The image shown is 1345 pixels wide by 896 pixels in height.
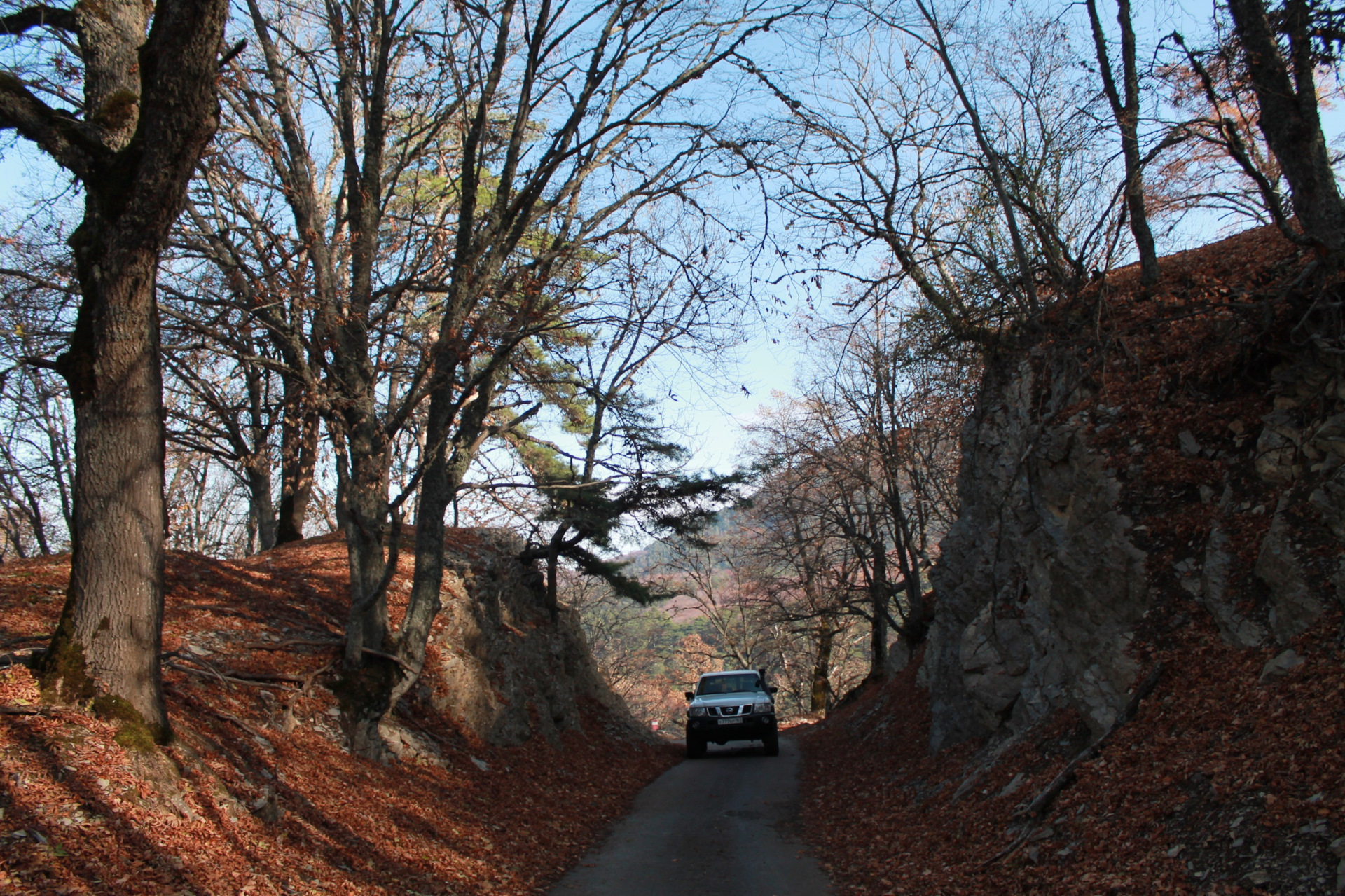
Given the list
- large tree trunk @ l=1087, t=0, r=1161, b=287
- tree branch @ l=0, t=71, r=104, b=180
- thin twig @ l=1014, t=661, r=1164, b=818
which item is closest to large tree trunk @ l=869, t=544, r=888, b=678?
large tree trunk @ l=1087, t=0, r=1161, b=287

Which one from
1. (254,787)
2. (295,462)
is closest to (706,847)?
(254,787)

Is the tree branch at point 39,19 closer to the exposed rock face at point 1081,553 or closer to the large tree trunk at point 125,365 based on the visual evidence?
the large tree trunk at point 125,365

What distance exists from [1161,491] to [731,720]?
36.5ft

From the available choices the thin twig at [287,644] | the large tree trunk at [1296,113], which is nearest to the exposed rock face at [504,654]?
the thin twig at [287,644]

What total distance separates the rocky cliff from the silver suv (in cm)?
581

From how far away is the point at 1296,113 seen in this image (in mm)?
6656

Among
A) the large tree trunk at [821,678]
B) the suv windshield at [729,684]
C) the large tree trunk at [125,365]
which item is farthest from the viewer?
the large tree trunk at [821,678]

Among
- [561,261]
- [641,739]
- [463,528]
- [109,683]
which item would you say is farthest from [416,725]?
[463,528]

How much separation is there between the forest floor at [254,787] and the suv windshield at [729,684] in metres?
5.06

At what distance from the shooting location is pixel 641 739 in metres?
18.6

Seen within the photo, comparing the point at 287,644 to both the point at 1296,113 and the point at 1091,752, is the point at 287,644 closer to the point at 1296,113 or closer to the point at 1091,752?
the point at 1091,752

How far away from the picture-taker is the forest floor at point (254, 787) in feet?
15.3

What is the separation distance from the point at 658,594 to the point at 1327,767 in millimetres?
15469

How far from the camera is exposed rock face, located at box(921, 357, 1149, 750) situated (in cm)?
771
